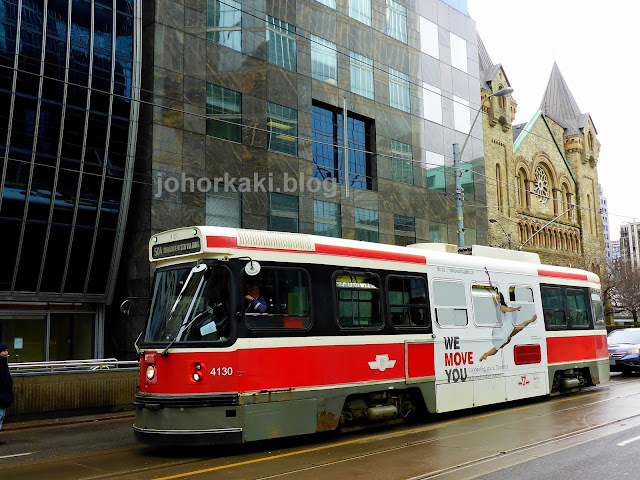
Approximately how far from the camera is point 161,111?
22.0 m

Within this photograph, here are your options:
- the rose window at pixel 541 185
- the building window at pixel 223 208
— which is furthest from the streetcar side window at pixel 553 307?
the rose window at pixel 541 185

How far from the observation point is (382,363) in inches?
415

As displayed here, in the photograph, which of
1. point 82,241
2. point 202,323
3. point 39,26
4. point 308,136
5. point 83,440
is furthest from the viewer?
point 308,136

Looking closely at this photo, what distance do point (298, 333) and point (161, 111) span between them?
14.8 m

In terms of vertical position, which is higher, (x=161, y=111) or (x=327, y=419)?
(x=161, y=111)

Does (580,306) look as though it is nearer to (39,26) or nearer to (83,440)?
(83,440)

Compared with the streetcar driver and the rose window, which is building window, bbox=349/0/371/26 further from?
the rose window

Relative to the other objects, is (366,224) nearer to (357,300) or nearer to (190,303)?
(357,300)

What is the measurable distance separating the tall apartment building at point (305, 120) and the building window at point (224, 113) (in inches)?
1.8

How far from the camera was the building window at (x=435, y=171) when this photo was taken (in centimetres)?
3353

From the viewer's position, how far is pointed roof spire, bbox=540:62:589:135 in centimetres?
6331

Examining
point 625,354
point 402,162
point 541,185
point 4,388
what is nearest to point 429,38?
point 402,162

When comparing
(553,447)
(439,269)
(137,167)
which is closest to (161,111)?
(137,167)

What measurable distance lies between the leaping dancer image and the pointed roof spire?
53.1 meters
